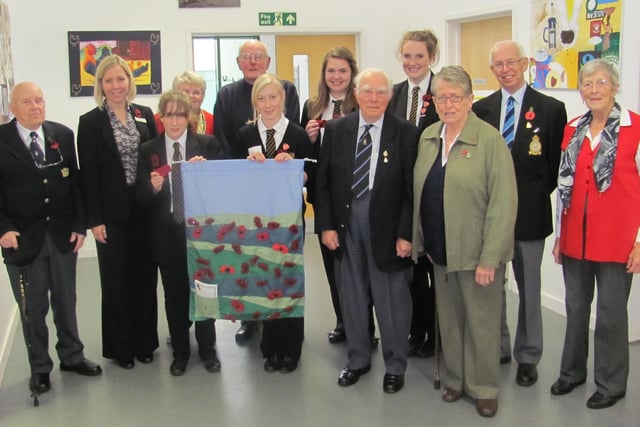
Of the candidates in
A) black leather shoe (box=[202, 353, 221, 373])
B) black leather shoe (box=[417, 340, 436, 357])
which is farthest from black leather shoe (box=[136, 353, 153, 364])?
black leather shoe (box=[417, 340, 436, 357])

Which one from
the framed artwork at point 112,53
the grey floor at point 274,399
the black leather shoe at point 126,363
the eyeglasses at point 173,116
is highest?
the framed artwork at point 112,53

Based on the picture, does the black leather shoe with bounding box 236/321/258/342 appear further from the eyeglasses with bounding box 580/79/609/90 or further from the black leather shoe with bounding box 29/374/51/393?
the eyeglasses with bounding box 580/79/609/90

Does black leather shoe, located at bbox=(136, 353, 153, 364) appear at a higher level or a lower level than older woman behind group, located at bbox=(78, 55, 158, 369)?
lower

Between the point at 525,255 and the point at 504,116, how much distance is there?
0.70m

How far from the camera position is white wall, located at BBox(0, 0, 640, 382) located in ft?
20.5

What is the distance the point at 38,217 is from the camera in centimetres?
338

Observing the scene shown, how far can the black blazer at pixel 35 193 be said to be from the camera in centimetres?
333

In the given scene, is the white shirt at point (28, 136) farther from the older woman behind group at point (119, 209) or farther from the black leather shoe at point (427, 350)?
the black leather shoe at point (427, 350)

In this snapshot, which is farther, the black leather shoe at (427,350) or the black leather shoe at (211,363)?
the black leather shoe at (427,350)

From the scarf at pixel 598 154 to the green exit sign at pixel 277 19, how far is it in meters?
4.17

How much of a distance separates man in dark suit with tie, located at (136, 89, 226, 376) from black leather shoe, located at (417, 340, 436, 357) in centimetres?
116

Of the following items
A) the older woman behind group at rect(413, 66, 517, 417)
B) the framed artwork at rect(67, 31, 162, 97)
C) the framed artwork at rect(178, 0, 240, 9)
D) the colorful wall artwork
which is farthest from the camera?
the framed artwork at rect(178, 0, 240, 9)

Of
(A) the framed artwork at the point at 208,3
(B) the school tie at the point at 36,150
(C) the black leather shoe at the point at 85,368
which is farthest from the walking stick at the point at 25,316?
(A) the framed artwork at the point at 208,3

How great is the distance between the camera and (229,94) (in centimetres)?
421
